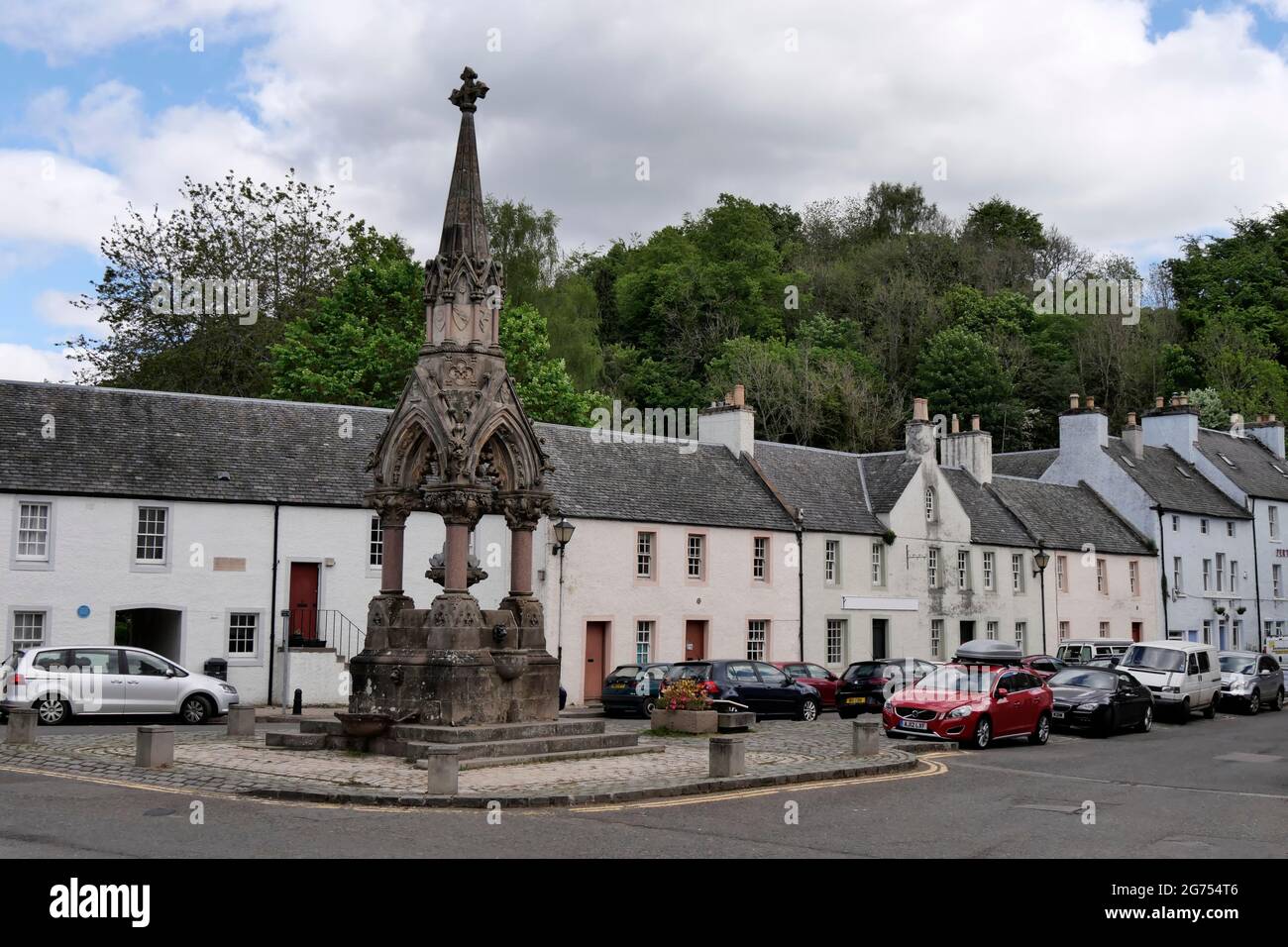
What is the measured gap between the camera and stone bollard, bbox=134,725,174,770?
57.0ft

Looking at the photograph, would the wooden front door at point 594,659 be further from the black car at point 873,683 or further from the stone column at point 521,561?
A: the stone column at point 521,561

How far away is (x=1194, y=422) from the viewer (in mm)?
60906

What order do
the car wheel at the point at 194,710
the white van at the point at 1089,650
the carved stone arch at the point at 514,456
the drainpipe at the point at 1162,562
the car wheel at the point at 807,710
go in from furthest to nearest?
the drainpipe at the point at 1162,562 → the white van at the point at 1089,650 → the car wheel at the point at 807,710 → the car wheel at the point at 194,710 → the carved stone arch at the point at 514,456

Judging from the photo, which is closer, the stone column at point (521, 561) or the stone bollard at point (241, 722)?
the stone column at point (521, 561)

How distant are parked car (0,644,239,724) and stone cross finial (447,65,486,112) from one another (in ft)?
43.4

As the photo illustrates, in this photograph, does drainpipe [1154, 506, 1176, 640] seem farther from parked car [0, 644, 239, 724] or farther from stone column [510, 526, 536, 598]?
parked car [0, 644, 239, 724]

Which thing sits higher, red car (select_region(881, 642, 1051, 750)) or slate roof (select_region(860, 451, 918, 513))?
slate roof (select_region(860, 451, 918, 513))

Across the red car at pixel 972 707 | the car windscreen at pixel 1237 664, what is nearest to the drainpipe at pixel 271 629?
the red car at pixel 972 707

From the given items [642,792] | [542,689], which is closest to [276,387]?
[542,689]

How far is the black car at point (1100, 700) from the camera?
2697cm

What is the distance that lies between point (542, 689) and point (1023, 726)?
10.1 m

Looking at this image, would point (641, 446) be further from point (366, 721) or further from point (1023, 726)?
point (366, 721)

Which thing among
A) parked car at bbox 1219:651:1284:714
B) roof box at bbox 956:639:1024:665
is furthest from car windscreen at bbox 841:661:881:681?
parked car at bbox 1219:651:1284:714

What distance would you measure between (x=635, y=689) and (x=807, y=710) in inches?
167
